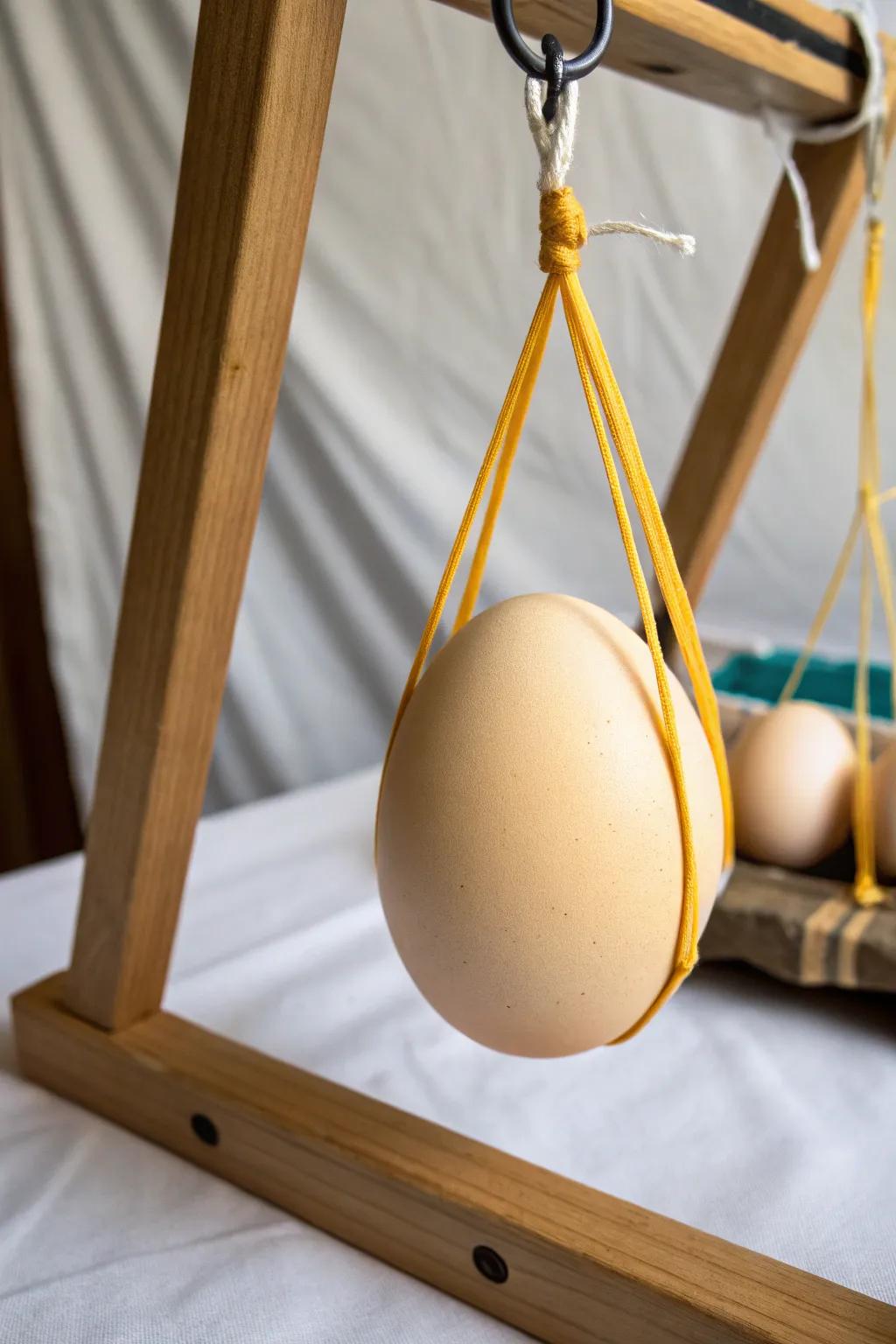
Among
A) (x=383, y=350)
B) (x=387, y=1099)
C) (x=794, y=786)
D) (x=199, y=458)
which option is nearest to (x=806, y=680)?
(x=794, y=786)

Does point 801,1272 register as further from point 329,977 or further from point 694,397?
point 694,397

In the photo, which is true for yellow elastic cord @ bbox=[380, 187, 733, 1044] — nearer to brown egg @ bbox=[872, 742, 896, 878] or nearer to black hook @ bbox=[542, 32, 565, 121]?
black hook @ bbox=[542, 32, 565, 121]

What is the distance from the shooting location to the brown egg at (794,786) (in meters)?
0.73

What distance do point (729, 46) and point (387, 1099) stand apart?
519 mm

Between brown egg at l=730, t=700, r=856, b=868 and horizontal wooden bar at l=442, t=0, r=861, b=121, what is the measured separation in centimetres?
35

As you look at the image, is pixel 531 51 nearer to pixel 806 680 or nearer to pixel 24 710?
pixel 806 680

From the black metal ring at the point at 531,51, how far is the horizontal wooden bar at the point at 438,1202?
40cm

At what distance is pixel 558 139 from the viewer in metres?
0.38

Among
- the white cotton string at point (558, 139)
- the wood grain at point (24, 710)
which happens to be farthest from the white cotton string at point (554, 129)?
the wood grain at point (24, 710)

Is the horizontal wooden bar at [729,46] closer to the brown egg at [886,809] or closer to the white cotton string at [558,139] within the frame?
the white cotton string at [558,139]

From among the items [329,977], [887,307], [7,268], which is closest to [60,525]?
[7,268]

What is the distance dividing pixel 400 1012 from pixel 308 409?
713mm

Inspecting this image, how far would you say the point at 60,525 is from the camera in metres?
1.16

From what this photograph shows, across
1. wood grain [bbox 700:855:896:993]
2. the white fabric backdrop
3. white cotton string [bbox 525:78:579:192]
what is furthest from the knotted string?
the white fabric backdrop
